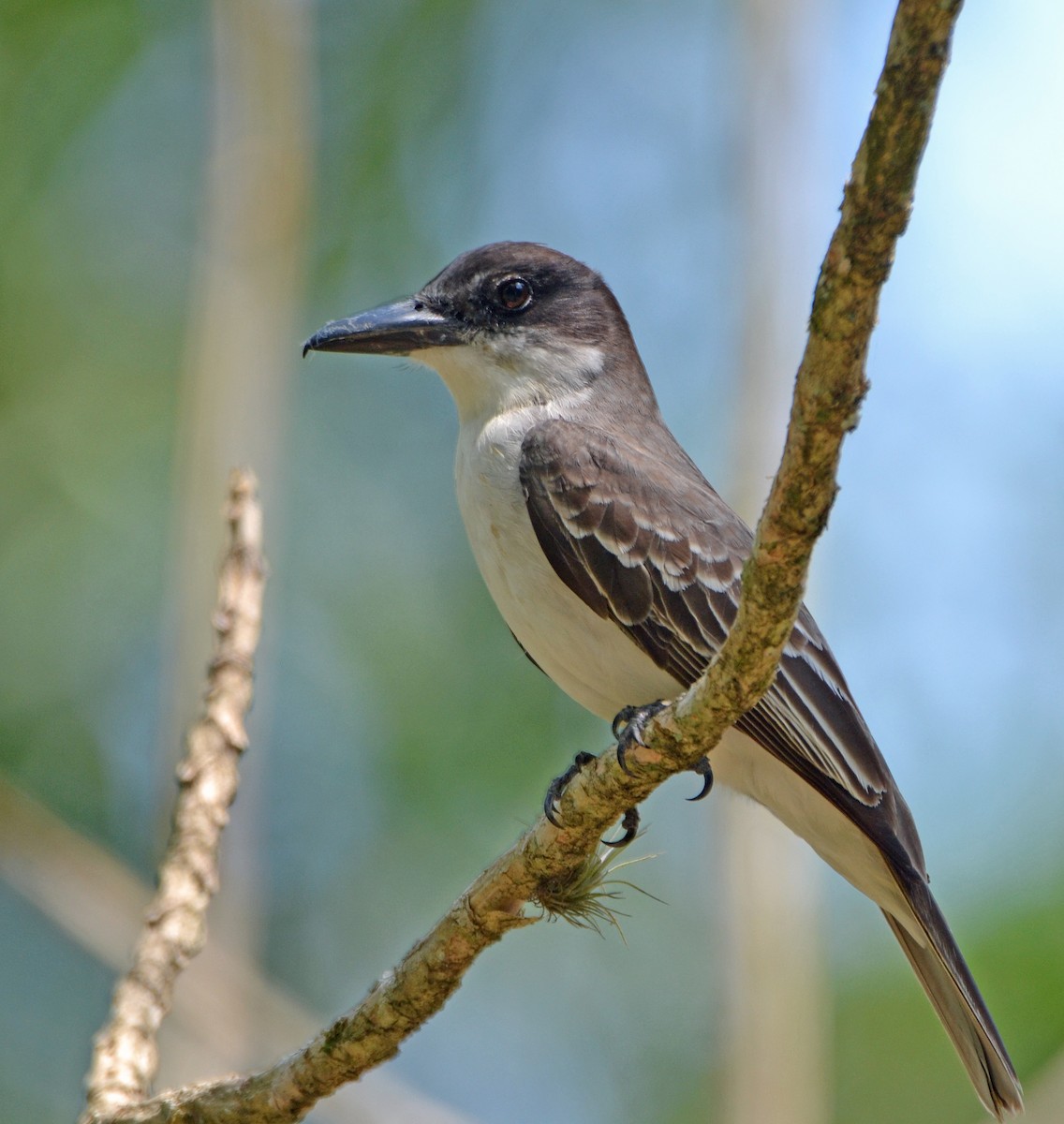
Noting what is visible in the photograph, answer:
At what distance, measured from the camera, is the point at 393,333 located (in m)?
5.97

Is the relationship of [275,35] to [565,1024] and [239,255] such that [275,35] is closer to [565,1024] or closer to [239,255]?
[239,255]

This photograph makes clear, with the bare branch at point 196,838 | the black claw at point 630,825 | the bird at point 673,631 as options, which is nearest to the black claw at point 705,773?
the bird at point 673,631

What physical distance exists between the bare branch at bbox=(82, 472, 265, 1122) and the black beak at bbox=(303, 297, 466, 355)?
918 mm

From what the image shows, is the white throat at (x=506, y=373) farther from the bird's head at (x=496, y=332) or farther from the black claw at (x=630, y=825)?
the black claw at (x=630, y=825)

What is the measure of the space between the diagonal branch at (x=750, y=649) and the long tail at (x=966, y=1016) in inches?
65.6

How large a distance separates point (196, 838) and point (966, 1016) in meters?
2.87

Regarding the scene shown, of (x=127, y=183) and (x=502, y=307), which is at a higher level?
(x=502, y=307)

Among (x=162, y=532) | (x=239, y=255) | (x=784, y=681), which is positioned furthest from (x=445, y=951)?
(x=162, y=532)

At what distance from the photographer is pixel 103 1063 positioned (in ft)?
14.0

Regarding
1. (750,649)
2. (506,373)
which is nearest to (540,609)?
(506,373)

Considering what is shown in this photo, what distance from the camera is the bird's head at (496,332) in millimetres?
5953

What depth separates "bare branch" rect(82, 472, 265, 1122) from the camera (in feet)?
14.1

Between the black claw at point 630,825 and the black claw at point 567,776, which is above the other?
the black claw at point 567,776

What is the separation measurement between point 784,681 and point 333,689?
6376 mm
